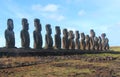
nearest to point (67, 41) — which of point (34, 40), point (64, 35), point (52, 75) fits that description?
point (64, 35)

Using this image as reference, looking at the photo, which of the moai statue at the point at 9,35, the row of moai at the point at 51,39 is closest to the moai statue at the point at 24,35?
the row of moai at the point at 51,39

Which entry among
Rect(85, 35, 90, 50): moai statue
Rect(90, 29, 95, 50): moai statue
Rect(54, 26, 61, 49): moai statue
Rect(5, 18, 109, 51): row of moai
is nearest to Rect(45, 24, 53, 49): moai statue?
Rect(5, 18, 109, 51): row of moai

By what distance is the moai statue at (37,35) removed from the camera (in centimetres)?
3256

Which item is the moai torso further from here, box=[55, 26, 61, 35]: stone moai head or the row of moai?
box=[55, 26, 61, 35]: stone moai head

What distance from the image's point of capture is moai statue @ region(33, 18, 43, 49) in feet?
107

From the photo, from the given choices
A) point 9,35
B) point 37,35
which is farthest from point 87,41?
point 9,35

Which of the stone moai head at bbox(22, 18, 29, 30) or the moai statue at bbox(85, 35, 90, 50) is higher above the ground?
the stone moai head at bbox(22, 18, 29, 30)

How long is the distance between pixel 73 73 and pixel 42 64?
8.67 feet

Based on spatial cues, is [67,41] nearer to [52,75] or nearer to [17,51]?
[17,51]

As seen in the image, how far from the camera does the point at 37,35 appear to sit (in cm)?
3275

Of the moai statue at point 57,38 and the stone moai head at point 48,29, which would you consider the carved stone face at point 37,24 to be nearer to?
the stone moai head at point 48,29

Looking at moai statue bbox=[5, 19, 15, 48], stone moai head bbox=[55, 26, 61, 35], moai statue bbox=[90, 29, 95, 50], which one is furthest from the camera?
moai statue bbox=[90, 29, 95, 50]

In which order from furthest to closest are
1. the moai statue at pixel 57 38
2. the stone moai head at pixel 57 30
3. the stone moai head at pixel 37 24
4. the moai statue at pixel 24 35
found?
the stone moai head at pixel 57 30
the moai statue at pixel 57 38
the stone moai head at pixel 37 24
the moai statue at pixel 24 35

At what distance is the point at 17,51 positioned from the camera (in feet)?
76.5
